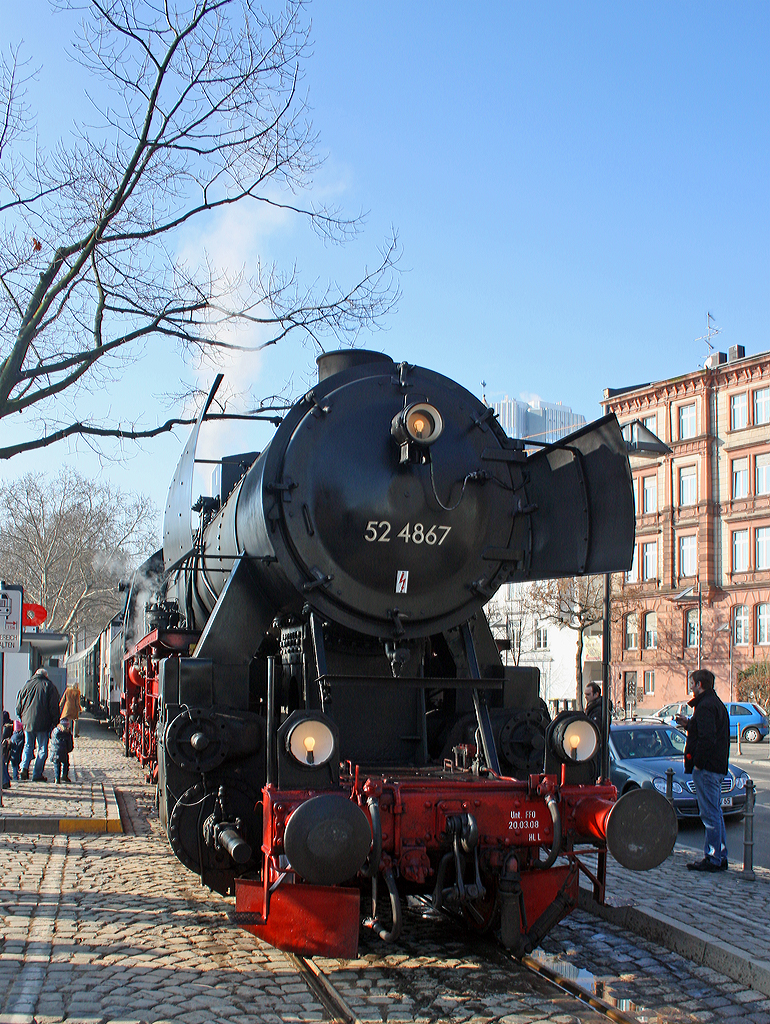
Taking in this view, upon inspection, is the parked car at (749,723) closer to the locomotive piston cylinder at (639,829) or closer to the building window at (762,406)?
the building window at (762,406)

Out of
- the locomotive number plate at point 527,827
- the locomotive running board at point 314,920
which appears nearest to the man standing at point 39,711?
the locomotive running board at point 314,920

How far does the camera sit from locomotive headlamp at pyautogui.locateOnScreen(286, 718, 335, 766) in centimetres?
471

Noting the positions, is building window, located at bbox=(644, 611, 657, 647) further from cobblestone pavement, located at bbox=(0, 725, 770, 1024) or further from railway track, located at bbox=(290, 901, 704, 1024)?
railway track, located at bbox=(290, 901, 704, 1024)

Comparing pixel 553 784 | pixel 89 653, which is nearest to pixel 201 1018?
pixel 553 784

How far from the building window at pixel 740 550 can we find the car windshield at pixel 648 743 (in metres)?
30.2

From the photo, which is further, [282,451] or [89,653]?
[89,653]

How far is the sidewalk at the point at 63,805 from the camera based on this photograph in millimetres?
9562

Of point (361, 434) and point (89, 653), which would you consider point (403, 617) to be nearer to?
point (361, 434)

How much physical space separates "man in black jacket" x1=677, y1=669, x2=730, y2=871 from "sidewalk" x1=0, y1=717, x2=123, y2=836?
573 cm

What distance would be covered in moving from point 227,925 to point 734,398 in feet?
134

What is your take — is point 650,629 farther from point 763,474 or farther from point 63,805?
point 63,805

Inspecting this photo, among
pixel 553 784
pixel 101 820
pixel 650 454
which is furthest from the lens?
pixel 650 454

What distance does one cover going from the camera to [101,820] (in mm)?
9633

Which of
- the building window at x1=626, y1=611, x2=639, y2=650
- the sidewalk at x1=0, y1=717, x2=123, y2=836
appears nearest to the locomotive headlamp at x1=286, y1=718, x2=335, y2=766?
the sidewalk at x1=0, y1=717, x2=123, y2=836
